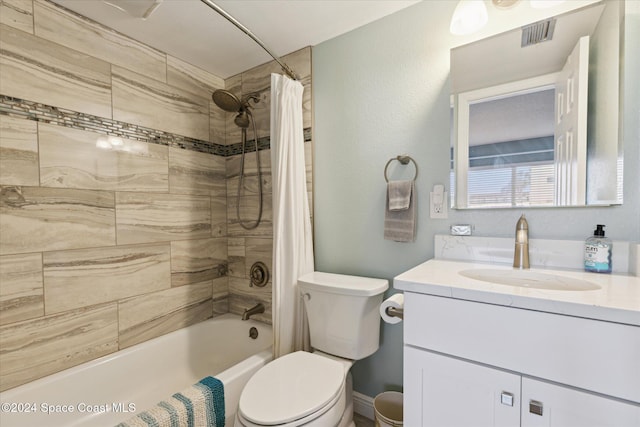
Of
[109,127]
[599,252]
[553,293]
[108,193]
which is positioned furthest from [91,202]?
[599,252]

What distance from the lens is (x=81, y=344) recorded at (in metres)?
1.53

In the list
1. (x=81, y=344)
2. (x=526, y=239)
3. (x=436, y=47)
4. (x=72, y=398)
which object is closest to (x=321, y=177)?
(x=436, y=47)

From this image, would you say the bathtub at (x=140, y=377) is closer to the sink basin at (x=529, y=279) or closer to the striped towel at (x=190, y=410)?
the striped towel at (x=190, y=410)

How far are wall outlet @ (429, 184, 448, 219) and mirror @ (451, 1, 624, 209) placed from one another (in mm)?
46

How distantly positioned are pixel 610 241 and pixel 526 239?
26 cm

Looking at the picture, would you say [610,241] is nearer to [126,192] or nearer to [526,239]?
[526,239]

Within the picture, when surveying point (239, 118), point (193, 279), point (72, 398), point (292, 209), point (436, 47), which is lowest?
point (72, 398)

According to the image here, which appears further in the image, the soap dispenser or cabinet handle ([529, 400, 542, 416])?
the soap dispenser

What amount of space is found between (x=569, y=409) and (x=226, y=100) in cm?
214

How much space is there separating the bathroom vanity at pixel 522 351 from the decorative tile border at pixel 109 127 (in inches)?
52.3

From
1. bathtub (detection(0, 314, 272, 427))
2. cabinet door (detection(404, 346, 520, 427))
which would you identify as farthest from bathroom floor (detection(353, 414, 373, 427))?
cabinet door (detection(404, 346, 520, 427))

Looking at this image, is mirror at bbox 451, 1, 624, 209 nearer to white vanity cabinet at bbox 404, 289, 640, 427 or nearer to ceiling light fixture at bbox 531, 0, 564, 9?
ceiling light fixture at bbox 531, 0, 564, 9

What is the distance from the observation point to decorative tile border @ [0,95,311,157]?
1.34 metres

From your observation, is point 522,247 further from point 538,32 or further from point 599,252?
point 538,32
